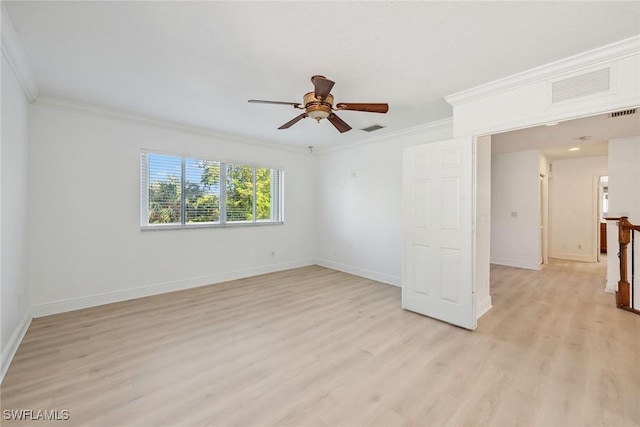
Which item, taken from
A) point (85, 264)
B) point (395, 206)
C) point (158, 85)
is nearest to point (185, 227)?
point (85, 264)

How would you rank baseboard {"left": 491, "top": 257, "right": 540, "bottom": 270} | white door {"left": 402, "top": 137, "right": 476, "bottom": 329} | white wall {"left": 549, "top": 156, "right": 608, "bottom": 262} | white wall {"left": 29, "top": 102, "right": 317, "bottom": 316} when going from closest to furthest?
white door {"left": 402, "top": 137, "right": 476, "bottom": 329} < white wall {"left": 29, "top": 102, "right": 317, "bottom": 316} < baseboard {"left": 491, "top": 257, "right": 540, "bottom": 270} < white wall {"left": 549, "top": 156, "right": 608, "bottom": 262}

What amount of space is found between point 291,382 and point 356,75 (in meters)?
2.76

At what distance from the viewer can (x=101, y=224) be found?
144 inches

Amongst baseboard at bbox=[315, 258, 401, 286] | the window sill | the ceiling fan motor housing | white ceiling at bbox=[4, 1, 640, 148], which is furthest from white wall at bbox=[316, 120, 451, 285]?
the ceiling fan motor housing

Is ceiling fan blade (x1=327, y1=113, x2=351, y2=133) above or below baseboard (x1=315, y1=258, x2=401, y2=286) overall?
above

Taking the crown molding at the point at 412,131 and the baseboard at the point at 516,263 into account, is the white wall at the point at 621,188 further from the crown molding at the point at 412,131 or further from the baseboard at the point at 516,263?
the crown molding at the point at 412,131

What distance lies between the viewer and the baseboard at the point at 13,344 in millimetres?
2181

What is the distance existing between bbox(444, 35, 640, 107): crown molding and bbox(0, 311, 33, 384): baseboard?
4.78 metres

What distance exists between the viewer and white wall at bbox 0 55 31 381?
222cm

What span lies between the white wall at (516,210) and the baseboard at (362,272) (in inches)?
129

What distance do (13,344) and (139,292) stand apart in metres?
1.47

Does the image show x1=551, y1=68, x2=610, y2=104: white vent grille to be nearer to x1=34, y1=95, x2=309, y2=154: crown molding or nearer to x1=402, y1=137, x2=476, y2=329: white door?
x1=402, y1=137, x2=476, y2=329: white door

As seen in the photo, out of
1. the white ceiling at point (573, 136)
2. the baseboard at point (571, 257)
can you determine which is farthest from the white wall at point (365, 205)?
the baseboard at point (571, 257)

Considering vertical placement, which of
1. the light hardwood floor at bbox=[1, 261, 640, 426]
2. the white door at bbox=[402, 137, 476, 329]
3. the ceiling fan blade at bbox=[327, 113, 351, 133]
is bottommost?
the light hardwood floor at bbox=[1, 261, 640, 426]
